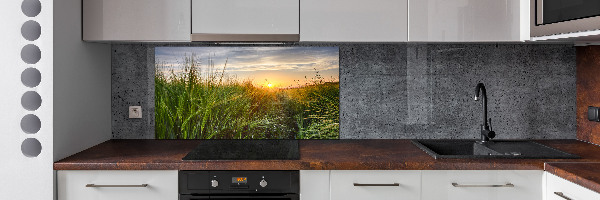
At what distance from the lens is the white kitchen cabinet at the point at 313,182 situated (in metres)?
2.07

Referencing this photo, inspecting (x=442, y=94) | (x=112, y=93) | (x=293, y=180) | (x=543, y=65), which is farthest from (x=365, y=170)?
(x=112, y=93)

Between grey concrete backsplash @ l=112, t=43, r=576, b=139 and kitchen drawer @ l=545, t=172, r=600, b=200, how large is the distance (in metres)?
0.76

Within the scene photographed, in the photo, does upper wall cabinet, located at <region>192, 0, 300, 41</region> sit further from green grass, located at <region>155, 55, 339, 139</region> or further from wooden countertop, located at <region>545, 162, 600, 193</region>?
wooden countertop, located at <region>545, 162, 600, 193</region>

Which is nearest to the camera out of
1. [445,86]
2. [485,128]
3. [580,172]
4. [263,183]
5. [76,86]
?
[580,172]

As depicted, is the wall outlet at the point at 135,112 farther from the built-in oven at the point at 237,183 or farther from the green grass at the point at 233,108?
the built-in oven at the point at 237,183

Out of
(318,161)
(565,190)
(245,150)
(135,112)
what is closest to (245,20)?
(245,150)

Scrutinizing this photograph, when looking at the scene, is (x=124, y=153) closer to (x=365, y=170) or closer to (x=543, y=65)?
(x=365, y=170)
